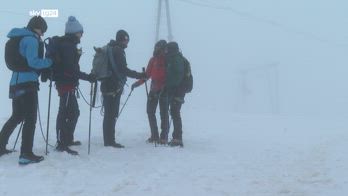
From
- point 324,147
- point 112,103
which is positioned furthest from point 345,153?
point 112,103

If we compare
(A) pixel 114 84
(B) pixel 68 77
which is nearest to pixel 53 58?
(B) pixel 68 77

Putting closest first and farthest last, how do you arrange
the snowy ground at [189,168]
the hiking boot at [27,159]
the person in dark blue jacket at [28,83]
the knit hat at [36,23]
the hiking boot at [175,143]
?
the snowy ground at [189,168], the person in dark blue jacket at [28,83], the hiking boot at [27,159], the knit hat at [36,23], the hiking boot at [175,143]

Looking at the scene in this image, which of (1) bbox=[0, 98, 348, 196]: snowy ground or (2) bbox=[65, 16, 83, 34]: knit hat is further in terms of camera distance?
(2) bbox=[65, 16, 83, 34]: knit hat

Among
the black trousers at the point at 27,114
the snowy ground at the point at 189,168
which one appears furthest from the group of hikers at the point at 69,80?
the snowy ground at the point at 189,168

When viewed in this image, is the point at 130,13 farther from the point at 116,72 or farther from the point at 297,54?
the point at 116,72

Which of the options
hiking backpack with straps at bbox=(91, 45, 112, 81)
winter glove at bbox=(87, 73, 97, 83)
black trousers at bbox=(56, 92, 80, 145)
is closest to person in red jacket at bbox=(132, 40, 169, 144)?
hiking backpack with straps at bbox=(91, 45, 112, 81)

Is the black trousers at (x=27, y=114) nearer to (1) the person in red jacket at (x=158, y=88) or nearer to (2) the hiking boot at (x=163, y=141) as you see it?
(1) the person in red jacket at (x=158, y=88)

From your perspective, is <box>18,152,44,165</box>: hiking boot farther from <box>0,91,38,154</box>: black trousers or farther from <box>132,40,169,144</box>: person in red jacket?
<box>132,40,169,144</box>: person in red jacket

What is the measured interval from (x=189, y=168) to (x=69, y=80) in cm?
238

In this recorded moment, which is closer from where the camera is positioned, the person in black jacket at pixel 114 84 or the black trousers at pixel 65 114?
the black trousers at pixel 65 114

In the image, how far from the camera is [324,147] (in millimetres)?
11438

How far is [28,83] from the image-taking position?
808 centimetres

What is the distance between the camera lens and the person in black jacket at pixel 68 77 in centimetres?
865

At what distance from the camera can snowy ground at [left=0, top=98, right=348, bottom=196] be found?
7.21 m
